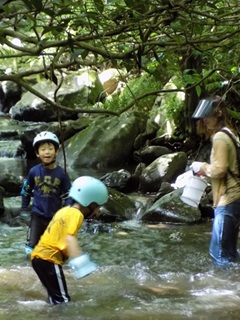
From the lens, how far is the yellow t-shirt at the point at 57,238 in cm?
397

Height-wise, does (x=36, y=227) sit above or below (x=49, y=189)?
below

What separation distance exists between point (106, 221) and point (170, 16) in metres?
5.14

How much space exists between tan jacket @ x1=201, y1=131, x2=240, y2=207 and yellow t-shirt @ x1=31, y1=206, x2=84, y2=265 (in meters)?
1.31

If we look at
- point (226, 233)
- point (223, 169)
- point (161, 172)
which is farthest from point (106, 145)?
point (223, 169)

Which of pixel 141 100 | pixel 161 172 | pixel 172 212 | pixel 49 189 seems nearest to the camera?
pixel 49 189

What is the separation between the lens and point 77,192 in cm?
398

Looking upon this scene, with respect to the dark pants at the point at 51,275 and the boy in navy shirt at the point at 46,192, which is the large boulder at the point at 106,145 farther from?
the dark pants at the point at 51,275

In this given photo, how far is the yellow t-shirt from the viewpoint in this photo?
13.0ft

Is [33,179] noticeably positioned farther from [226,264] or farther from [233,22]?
[233,22]

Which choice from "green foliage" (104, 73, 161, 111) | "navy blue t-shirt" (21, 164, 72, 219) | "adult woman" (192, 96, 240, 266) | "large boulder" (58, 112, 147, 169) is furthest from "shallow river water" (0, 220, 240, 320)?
"green foliage" (104, 73, 161, 111)

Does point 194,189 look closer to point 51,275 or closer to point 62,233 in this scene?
point 62,233

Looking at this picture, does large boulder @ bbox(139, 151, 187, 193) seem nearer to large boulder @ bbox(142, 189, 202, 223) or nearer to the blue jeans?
large boulder @ bbox(142, 189, 202, 223)

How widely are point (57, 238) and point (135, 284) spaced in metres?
1.25

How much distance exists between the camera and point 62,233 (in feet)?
13.2
